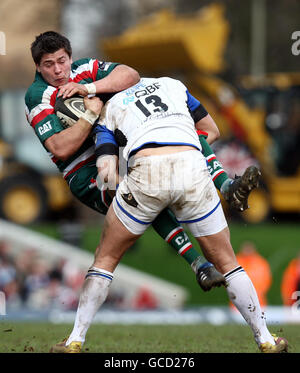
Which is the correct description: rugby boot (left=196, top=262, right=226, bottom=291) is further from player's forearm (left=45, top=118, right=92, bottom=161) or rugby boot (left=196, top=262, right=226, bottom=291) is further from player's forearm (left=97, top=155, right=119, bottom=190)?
player's forearm (left=45, top=118, right=92, bottom=161)

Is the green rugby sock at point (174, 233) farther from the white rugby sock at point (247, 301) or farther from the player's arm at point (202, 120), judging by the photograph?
the player's arm at point (202, 120)

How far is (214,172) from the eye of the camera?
653cm

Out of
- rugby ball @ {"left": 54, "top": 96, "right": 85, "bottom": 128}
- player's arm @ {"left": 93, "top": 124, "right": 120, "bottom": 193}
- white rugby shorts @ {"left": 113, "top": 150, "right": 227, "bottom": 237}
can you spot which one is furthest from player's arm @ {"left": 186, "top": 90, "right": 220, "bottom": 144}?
rugby ball @ {"left": 54, "top": 96, "right": 85, "bottom": 128}

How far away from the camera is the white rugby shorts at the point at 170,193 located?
578cm

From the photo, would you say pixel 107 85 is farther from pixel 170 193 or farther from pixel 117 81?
pixel 170 193

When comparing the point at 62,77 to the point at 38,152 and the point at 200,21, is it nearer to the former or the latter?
the point at 200,21

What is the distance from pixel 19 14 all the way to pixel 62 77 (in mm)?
16830

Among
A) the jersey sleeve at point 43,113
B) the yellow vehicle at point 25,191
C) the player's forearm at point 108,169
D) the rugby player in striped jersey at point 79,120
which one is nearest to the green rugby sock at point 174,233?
the rugby player in striped jersey at point 79,120

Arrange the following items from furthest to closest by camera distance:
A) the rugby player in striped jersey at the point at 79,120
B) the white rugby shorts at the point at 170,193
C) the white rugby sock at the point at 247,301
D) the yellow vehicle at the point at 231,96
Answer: the yellow vehicle at the point at 231,96, the rugby player in striped jersey at the point at 79,120, the white rugby sock at the point at 247,301, the white rugby shorts at the point at 170,193

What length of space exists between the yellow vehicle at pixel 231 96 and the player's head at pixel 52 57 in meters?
11.7

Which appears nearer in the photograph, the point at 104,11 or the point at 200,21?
the point at 200,21

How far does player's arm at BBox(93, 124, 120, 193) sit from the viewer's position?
5969 millimetres
